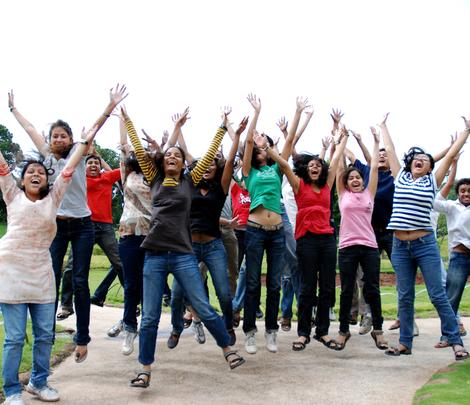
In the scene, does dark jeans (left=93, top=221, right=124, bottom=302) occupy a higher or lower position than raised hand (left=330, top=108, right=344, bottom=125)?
lower

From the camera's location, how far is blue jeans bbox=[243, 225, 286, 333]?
268 inches

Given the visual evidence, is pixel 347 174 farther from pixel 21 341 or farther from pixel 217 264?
pixel 21 341

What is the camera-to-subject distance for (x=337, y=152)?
7.21 meters

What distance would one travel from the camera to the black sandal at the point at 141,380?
552cm

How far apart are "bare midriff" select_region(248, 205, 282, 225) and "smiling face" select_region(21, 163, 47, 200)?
2.43 metres

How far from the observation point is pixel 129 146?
693cm

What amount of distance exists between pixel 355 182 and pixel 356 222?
1.65ft

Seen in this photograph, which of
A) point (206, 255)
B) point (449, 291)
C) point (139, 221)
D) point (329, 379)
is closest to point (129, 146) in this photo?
→ point (139, 221)

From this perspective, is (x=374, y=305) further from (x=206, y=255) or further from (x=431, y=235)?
(x=206, y=255)

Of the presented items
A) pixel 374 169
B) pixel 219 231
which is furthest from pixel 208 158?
pixel 374 169

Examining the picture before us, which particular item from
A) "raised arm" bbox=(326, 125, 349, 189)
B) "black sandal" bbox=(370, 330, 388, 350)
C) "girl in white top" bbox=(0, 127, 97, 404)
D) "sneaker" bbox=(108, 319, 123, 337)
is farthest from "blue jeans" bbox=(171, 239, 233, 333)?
"sneaker" bbox=(108, 319, 123, 337)

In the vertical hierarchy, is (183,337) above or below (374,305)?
below

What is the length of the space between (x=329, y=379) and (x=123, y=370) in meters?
2.19

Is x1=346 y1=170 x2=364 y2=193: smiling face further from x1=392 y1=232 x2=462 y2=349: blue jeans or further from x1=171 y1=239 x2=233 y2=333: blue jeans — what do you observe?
x1=171 y1=239 x2=233 y2=333: blue jeans
